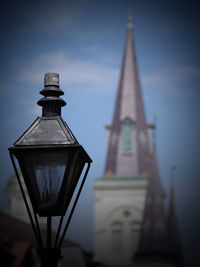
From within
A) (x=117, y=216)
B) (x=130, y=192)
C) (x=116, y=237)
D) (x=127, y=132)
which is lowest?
(x=116, y=237)

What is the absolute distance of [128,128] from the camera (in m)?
37.8

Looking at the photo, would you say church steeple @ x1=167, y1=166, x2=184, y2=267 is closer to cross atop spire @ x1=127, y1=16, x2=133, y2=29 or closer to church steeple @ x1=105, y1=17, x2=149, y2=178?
church steeple @ x1=105, y1=17, x2=149, y2=178

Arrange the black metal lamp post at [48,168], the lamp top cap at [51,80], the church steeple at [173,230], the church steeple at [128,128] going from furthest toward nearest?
the church steeple at [128,128] → the church steeple at [173,230] → the lamp top cap at [51,80] → the black metal lamp post at [48,168]

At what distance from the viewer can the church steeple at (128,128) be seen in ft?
120

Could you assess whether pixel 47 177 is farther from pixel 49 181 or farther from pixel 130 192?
pixel 130 192

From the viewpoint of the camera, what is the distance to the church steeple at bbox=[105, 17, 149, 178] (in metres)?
36.5

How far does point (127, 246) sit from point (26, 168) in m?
32.8

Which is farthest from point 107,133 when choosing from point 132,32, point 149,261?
point 149,261

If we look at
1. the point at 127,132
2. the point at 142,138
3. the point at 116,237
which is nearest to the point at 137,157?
the point at 142,138

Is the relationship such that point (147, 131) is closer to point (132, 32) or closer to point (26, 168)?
point (132, 32)

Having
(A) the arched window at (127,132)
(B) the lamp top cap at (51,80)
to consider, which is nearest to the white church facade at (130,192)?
(A) the arched window at (127,132)

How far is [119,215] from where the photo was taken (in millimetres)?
35375

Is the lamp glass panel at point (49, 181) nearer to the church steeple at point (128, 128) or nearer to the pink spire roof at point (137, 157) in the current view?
the pink spire roof at point (137, 157)

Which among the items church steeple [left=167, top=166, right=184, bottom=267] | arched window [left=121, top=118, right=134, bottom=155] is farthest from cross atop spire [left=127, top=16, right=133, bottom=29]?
church steeple [left=167, top=166, right=184, bottom=267]
